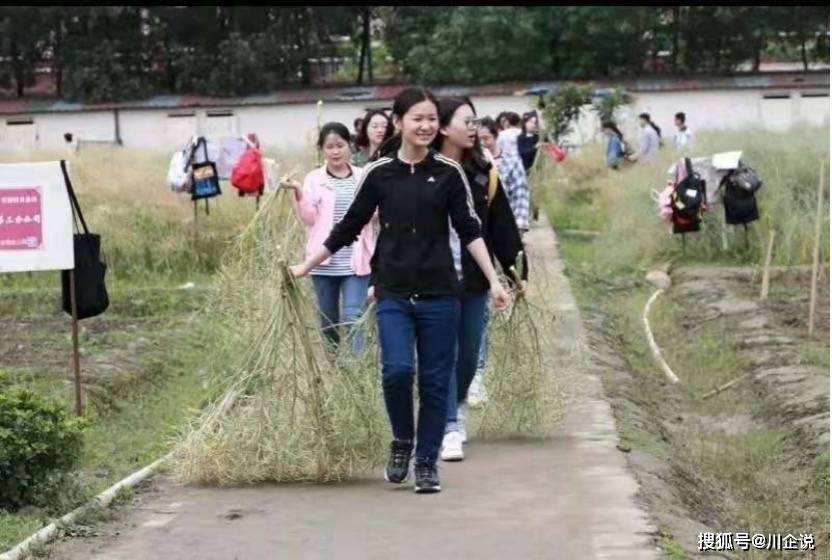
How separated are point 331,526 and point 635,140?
32.0 m

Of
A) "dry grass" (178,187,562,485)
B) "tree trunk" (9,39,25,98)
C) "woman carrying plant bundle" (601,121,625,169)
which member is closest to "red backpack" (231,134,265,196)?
"dry grass" (178,187,562,485)

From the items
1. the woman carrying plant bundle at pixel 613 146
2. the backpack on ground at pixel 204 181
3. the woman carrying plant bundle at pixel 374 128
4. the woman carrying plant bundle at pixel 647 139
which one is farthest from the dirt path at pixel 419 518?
the woman carrying plant bundle at pixel 613 146

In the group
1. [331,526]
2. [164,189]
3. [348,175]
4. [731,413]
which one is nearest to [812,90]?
[164,189]

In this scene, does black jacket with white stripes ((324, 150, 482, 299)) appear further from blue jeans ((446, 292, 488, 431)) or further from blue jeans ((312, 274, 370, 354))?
blue jeans ((312, 274, 370, 354))

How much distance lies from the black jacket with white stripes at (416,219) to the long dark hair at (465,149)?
1.74 feet

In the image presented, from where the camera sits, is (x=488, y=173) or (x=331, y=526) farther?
(x=488, y=173)

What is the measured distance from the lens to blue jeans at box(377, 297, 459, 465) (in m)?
8.20

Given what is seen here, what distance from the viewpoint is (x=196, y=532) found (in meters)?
7.71

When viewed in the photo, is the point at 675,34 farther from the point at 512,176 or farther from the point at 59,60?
the point at 512,176

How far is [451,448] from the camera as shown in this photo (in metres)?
9.18

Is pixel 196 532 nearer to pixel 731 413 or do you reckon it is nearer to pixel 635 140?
pixel 731 413

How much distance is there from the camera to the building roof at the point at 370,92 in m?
41.6

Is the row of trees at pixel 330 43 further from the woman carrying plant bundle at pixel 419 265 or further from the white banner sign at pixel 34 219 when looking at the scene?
the woman carrying plant bundle at pixel 419 265

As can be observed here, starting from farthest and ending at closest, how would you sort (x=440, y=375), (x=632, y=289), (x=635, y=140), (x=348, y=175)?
(x=635, y=140) < (x=632, y=289) < (x=348, y=175) < (x=440, y=375)
